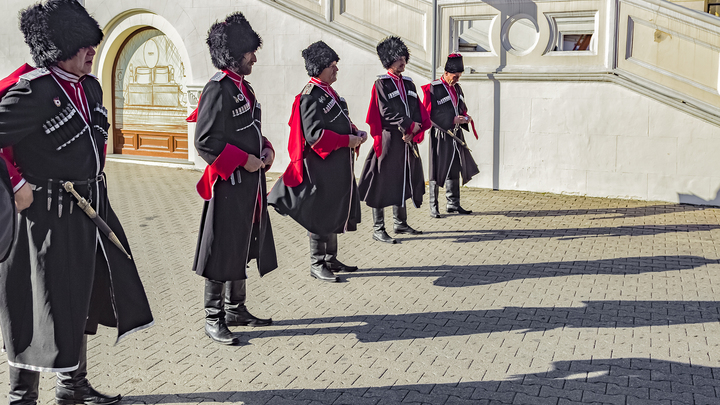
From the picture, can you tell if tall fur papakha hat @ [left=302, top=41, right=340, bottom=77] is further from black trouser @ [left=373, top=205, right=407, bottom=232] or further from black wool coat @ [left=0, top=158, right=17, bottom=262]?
black wool coat @ [left=0, top=158, right=17, bottom=262]

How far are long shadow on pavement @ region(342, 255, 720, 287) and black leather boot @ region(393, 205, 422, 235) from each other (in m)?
1.56

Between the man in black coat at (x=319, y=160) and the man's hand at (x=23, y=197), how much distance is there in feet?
10.4

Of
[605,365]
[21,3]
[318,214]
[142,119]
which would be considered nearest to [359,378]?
[605,365]

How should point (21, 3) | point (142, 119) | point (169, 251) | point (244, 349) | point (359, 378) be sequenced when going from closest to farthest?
point (359, 378)
point (244, 349)
point (169, 251)
point (142, 119)
point (21, 3)

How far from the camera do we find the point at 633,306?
580cm

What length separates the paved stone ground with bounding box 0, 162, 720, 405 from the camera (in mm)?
4234

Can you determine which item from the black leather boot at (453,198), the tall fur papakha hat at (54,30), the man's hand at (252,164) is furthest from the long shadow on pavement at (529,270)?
the tall fur papakha hat at (54,30)

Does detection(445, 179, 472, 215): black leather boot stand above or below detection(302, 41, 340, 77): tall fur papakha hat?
below

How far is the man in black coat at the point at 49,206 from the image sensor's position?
11.6ft

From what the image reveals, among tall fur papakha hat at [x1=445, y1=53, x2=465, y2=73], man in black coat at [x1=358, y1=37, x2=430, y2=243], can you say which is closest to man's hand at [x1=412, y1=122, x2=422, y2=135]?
man in black coat at [x1=358, y1=37, x2=430, y2=243]

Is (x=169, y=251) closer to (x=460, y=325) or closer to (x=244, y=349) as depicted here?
(x=244, y=349)

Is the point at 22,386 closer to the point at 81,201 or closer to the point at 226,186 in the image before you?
the point at 81,201

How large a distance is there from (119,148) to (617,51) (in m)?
10.4

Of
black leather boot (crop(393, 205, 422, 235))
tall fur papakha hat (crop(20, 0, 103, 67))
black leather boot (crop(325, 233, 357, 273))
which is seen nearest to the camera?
tall fur papakha hat (crop(20, 0, 103, 67))
